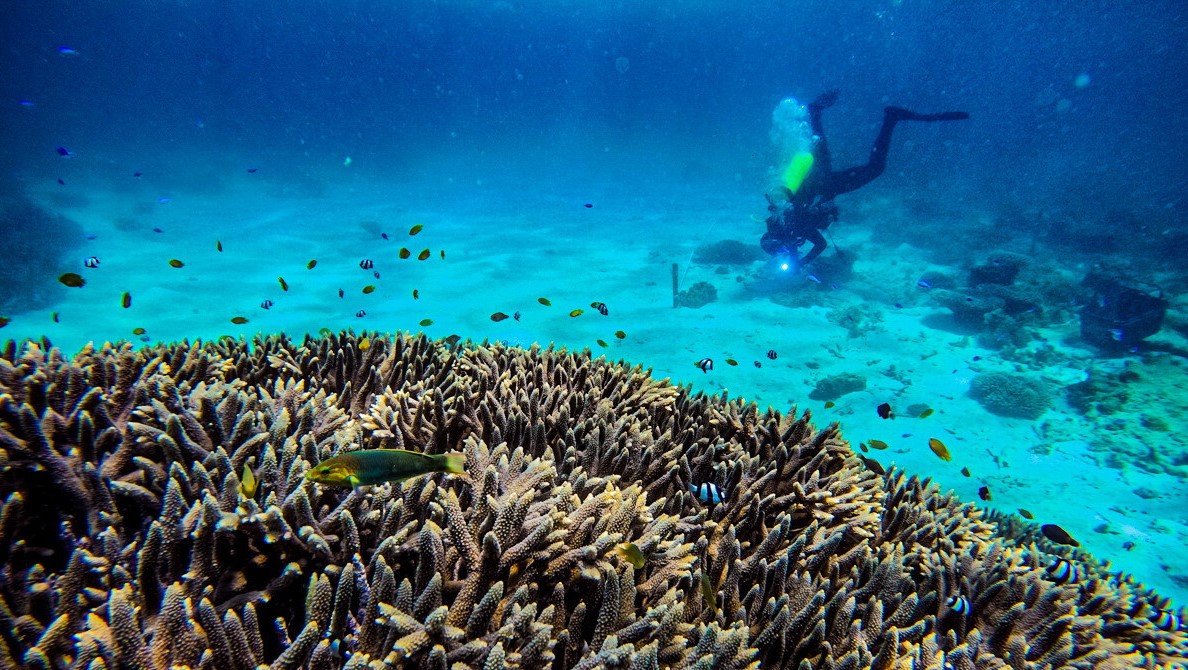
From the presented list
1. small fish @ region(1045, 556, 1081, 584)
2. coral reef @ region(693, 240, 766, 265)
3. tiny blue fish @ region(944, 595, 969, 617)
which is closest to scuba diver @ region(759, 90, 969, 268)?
coral reef @ region(693, 240, 766, 265)

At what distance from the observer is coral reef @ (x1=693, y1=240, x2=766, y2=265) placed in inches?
967

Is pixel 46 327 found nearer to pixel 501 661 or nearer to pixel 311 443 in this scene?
pixel 311 443

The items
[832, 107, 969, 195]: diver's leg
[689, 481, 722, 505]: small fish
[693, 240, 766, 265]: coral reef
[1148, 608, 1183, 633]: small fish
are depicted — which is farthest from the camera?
[693, 240, 766, 265]: coral reef

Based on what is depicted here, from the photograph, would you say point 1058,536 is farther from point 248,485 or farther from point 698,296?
point 698,296

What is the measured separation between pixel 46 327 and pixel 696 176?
2364 inches

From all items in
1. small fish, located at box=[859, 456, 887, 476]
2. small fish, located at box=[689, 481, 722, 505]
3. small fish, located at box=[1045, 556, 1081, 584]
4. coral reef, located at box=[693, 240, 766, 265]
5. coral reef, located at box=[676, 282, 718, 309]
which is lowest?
small fish, located at box=[1045, 556, 1081, 584]

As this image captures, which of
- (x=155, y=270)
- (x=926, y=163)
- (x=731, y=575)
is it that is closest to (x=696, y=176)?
(x=926, y=163)

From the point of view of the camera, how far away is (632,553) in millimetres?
2250

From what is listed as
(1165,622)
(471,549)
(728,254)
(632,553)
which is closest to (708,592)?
(632,553)

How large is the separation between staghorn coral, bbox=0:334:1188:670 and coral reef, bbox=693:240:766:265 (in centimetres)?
2160

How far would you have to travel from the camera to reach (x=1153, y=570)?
797 cm

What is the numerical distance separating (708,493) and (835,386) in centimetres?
1052

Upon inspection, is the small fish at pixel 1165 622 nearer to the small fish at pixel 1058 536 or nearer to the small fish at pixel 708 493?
the small fish at pixel 1058 536

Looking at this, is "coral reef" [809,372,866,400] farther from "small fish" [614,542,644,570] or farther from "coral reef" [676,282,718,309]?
"small fish" [614,542,644,570]
